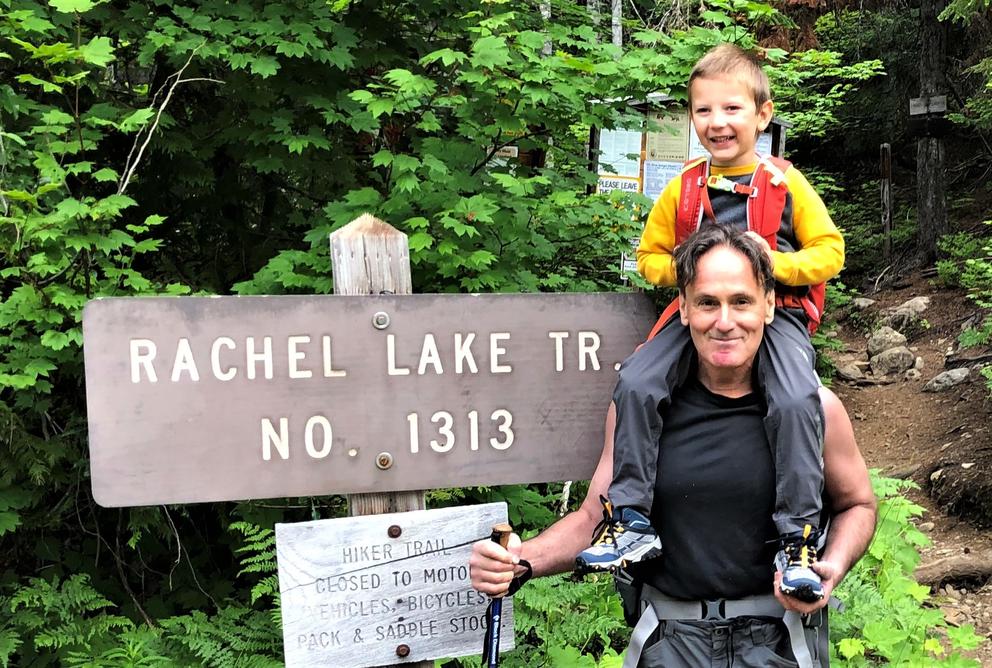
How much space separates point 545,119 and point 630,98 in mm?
411

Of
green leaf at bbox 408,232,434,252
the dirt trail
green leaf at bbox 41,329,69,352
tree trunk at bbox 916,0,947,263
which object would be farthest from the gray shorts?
tree trunk at bbox 916,0,947,263

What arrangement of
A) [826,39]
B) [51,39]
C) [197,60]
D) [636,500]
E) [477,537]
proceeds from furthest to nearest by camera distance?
[826,39] → [197,60] → [51,39] → [477,537] → [636,500]

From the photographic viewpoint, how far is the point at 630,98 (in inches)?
152

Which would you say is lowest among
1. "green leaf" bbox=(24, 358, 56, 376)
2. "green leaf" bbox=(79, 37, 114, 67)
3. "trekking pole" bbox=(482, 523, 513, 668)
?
"trekking pole" bbox=(482, 523, 513, 668)

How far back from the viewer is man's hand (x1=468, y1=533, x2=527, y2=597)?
6.42 ft

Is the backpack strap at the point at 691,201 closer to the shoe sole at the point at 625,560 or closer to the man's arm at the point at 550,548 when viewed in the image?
the man's arm at the point at 550,548

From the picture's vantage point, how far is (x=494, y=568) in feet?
6.44

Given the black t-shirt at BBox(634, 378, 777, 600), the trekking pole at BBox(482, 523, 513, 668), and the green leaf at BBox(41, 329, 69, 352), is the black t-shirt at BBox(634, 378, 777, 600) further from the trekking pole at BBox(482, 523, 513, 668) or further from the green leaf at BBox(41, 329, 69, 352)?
the green leaf at BBox(41, 329, 69, 352)

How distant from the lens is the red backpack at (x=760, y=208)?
2.17m

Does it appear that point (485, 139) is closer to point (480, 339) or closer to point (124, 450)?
point (480, 339)

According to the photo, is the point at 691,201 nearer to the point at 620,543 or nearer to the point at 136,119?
the point at 620,543

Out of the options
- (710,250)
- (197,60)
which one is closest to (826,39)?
(197,60)

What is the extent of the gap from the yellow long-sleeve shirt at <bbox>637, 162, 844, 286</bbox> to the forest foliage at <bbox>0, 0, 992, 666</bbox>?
1.30 metres

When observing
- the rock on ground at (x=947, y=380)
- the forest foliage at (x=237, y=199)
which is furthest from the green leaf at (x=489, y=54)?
the rock on ground at (x=947, y=380)
